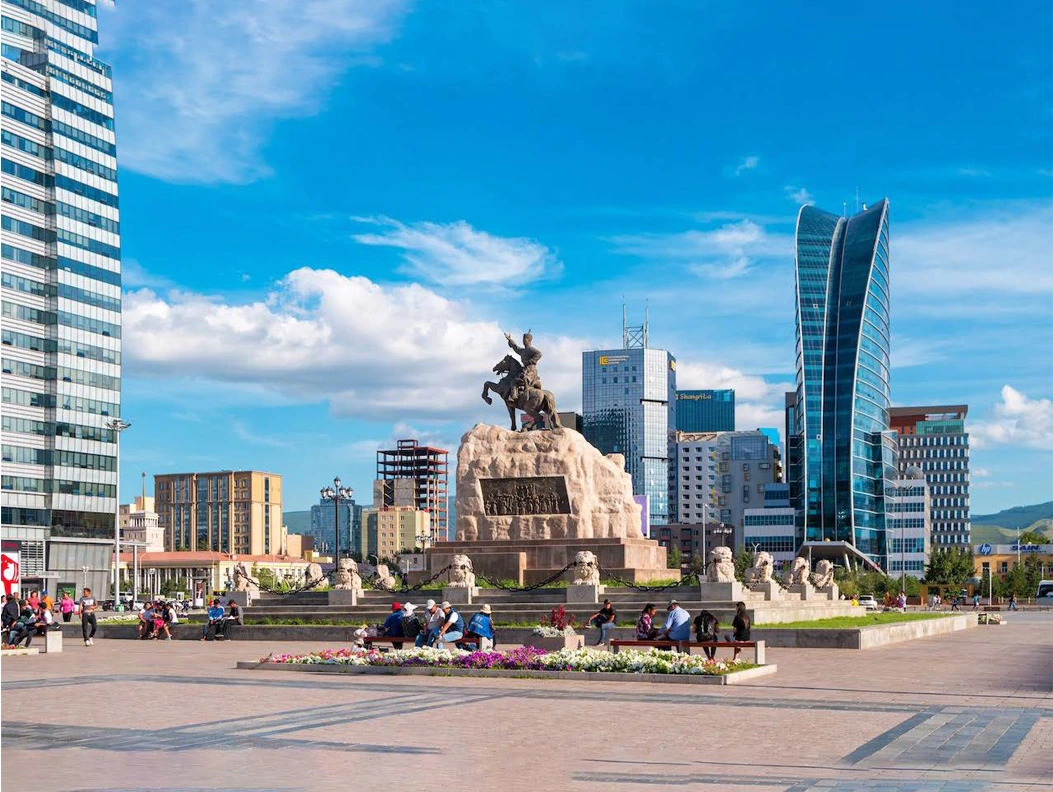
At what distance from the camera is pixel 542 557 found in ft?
132

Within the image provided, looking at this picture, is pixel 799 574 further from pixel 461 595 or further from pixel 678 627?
pixel 678 627

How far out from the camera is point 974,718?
52.3 feet

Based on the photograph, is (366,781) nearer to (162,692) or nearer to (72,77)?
(162,692)

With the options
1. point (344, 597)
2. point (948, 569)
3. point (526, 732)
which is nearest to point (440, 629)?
point (526, 732)

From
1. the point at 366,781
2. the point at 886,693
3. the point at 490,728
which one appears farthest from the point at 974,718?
the point at 366,781

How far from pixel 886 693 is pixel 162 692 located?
36.9 feet

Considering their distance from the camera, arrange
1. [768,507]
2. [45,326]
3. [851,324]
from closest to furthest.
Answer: [45,326] → [851,324] → [768,507]

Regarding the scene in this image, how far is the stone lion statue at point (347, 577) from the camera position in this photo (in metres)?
38.7

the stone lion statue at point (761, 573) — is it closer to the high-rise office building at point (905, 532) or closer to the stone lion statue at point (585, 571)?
the stone lion statue at point (585, 571)

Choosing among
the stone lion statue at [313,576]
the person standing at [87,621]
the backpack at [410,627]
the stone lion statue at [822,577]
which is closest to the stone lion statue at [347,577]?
the stone lion statue at [313,576]

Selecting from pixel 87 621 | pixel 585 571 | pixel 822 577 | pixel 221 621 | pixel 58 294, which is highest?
pixel 58 294

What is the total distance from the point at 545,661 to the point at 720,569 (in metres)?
13.2

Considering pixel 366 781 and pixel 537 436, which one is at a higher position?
pixel 537 436

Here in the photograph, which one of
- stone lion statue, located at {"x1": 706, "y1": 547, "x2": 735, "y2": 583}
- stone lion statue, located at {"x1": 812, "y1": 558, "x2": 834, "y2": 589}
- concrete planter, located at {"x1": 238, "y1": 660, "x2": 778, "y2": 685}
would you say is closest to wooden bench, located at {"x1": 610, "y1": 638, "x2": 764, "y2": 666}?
concrete planter, located at {"x1": 238, "y1": 660, "x2": 778, "y2": 685}
